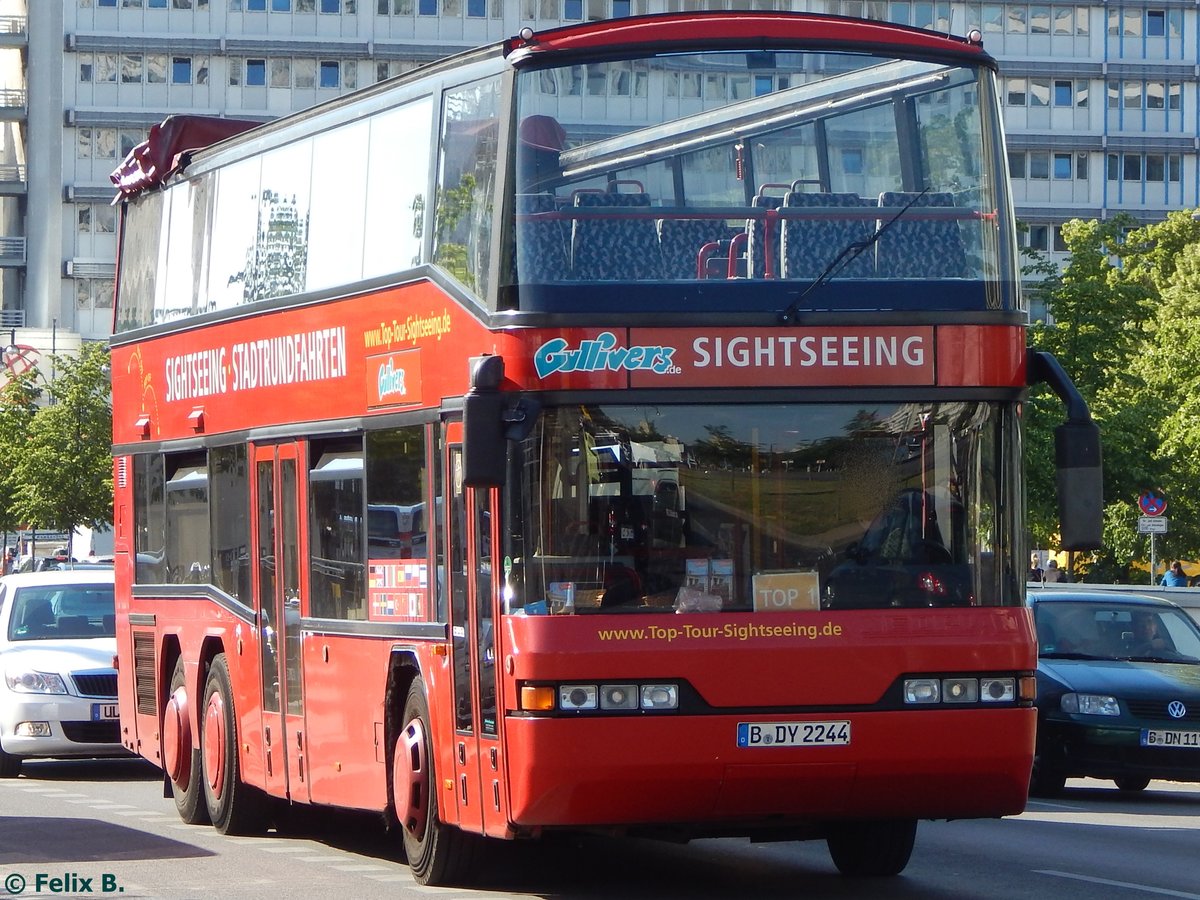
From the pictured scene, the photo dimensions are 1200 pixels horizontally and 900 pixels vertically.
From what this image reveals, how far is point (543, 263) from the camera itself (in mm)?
10320

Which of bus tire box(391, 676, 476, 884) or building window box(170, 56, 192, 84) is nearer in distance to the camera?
bus tire box(391, 676, 476, 884)

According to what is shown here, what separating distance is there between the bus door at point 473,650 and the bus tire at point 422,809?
53 centimetres

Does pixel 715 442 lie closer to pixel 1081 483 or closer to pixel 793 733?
pixel 793 733

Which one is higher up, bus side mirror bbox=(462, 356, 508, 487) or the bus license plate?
bus side mirror bbox=(462, 356, 508, 487)

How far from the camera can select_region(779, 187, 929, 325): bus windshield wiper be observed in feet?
34.0

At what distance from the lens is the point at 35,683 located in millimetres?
19172

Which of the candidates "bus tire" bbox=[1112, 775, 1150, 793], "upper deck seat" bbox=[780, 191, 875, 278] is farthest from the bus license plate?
"bus tire" bbox=[1112, 775, 1150, 793]

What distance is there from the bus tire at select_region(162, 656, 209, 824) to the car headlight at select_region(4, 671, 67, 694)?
3237 millimetres

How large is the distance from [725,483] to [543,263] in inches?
50.1

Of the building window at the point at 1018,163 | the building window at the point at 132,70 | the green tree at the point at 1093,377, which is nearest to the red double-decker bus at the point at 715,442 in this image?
the green tree at the point at 1093,377

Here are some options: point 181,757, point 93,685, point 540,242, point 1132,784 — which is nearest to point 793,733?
point 540,242

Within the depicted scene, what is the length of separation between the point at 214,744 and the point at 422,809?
3827 mm

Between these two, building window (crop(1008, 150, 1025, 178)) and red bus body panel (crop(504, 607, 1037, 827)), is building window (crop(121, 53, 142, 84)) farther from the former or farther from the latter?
red bus body panel (crop(504, 607, 1037, 827))

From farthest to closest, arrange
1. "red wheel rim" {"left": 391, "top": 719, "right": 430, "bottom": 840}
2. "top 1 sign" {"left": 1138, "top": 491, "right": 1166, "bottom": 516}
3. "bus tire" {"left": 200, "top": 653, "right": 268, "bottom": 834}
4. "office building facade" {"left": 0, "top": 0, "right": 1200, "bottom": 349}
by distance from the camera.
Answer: "office building facade" {"left": 0, "top": 0, "right": 1200, "bottom": 349}, "top 1 sign" {"left": 1138, "top": 491, "right": 1166, "bottom": 516}, "bus tire" {"left": 200, "top": 653, "right": 268, "bottom": 834}, "red wheel rim" {"left": 391, "top": 719, "right": 430, "bottom": 840}
